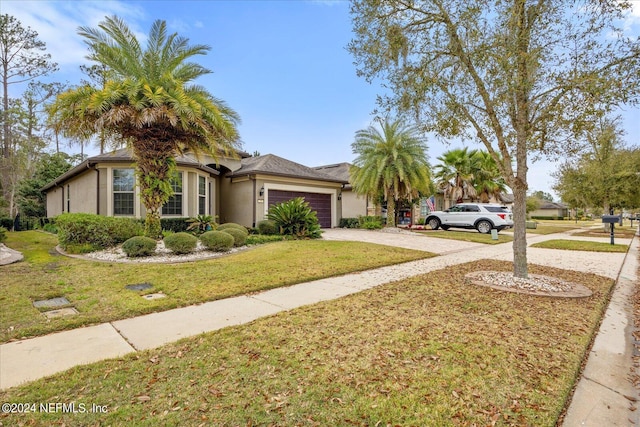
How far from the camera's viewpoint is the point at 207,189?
16.4 meters

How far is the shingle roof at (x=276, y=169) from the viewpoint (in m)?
16.6

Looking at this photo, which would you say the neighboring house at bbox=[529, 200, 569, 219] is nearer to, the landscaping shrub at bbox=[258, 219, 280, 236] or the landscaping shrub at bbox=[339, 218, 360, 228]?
the landscaping shrub at bbox=[339, 218, 360, 228]

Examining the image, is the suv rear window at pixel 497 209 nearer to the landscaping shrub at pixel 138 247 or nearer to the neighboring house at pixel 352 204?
the neighboring house at pixel 352 204

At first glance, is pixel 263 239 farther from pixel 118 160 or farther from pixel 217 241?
pixel 118 160

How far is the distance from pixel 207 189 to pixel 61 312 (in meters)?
12.3

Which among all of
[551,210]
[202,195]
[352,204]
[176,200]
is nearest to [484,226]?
[352,204]

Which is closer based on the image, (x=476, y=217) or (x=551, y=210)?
(x=476, y=217)

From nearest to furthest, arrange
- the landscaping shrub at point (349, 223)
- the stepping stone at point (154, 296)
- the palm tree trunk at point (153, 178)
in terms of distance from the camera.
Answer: the stepping stone at point (154, 296) → the palm tree trunk at point (153, 178) → the landscaping shrub at point (349, 223)

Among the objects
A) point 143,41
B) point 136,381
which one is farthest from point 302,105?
point 136,381

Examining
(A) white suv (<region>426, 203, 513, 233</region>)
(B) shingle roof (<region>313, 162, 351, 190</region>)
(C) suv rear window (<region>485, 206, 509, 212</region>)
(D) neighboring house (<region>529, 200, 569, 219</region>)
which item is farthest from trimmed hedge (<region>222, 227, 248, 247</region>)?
(D) neighboring house (<region>529, 200, 569, 219</region>)

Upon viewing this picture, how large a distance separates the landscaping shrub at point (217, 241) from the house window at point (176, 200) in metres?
5.21

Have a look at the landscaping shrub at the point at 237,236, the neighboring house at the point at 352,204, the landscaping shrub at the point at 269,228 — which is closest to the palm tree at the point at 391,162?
the neighboring house at the point at 352,204

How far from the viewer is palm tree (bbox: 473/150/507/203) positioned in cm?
2697

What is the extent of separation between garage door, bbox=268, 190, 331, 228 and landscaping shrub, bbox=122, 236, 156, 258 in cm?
867
